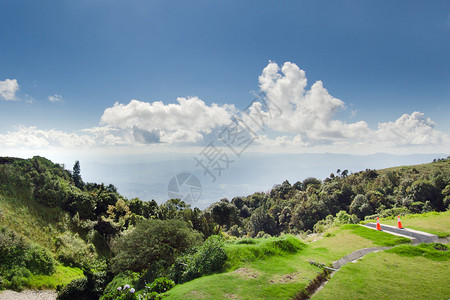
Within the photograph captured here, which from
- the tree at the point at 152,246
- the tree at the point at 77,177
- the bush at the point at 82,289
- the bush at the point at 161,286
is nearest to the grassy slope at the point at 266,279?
the bush at the point at 161,286

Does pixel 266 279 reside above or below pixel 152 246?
above

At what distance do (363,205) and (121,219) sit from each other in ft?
165

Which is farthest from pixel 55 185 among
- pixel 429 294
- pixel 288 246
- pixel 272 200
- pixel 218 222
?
pixel 272 200

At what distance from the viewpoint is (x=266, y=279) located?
8.21 meters

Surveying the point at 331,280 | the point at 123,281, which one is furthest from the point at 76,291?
the point at 331,280

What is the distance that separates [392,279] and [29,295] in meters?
19.9

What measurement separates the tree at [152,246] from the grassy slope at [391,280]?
27.9ft

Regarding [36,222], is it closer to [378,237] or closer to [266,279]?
[266,279]

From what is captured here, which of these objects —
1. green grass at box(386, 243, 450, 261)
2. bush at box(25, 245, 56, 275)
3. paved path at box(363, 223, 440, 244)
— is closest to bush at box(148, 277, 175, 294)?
green grass at box(386, 243, 450, 261)

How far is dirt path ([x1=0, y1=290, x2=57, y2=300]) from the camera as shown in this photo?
13.7 metres

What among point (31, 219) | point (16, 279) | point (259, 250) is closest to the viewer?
point (259, 250)

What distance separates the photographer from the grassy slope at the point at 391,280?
687 cm

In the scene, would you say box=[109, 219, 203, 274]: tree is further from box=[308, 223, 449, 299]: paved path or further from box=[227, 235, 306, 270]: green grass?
box=[308, 223, 449, 299]: paved path

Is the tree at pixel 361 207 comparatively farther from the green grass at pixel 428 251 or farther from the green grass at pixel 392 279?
the green grass at pixel 392 279
